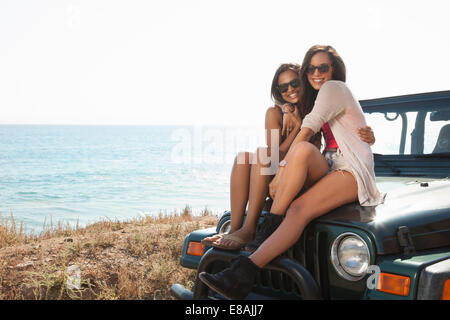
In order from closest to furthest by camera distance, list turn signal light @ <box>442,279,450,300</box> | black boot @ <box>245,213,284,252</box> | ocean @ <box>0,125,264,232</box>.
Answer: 1. turn signal light @ <box>442,279,450,300</box>
2. black boot @ <box>245,213,284,252</box>
3. ocean @ <box>0,125,264,232</box>

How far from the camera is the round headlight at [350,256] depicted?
2170 mm

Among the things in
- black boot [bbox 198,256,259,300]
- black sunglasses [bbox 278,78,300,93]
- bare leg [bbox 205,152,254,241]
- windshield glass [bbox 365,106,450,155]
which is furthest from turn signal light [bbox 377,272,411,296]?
windshield glass [bbox 365,106,450,155]

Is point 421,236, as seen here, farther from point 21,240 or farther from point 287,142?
point 21,240

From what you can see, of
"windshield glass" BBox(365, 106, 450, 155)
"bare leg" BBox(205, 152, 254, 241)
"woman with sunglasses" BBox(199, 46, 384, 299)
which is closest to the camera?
"woman with sunglasses" BBox(199, 46, 384, 299)

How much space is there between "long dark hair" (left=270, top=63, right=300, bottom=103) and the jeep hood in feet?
3.67

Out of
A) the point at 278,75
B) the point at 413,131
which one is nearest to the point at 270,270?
the point at 278,75

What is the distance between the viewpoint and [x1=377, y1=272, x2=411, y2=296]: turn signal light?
2.01m

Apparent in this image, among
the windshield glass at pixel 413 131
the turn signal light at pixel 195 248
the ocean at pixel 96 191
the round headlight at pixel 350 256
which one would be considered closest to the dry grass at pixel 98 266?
the turn signal light at pixel 195 248

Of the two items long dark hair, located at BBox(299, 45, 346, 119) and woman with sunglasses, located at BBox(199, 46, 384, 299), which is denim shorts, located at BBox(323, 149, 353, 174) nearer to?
woman with sunglasses, located at BBox(199, 46, 384, 299)

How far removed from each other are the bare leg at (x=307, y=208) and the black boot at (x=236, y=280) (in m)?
0.05

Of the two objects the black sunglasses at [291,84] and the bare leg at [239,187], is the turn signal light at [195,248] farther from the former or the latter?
the black sunglasses at [291,84]

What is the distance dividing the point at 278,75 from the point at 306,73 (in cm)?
29

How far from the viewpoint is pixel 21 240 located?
19.1ft
